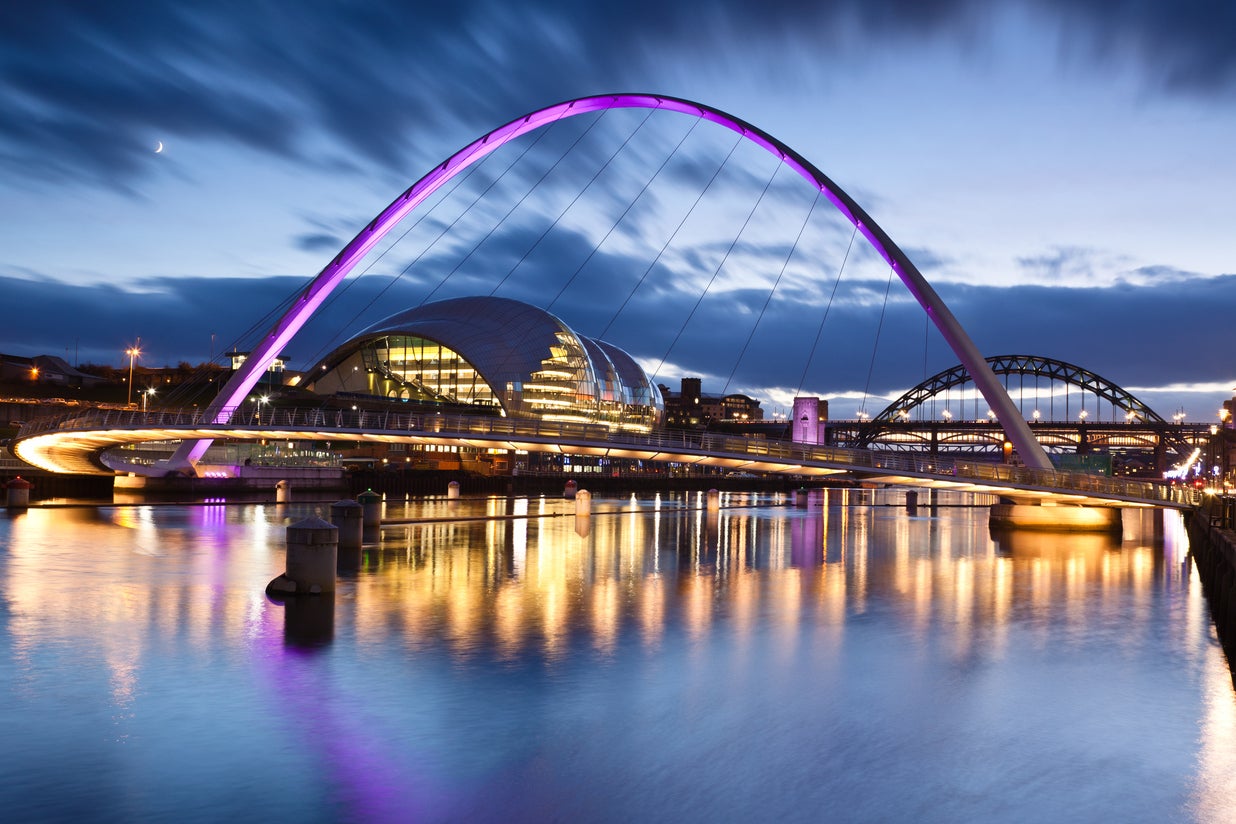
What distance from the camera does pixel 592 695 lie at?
15586 mm

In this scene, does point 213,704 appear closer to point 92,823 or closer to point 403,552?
point 92,823

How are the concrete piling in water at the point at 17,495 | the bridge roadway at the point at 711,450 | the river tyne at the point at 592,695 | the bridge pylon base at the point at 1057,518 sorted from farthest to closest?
1. the bridge pylon base at the point at 1057,518
2. the concrete piling in water at the point at 17,495
3. the bridge roadway at the point at 711,450
4. the river tyne at the point at 592,695

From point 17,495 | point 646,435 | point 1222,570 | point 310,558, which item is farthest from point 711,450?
point 17,495

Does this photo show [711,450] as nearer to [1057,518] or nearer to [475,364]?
[1057,518]

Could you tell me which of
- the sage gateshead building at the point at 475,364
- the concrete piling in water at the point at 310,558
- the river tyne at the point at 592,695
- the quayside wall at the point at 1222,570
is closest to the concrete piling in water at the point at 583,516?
the river tyne at the point at 592,695

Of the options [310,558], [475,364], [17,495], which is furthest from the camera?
[475,364]

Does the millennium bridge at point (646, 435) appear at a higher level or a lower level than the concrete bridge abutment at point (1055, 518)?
higher

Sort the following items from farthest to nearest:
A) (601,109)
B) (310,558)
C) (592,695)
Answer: (601,109), (310,558), (592,695)

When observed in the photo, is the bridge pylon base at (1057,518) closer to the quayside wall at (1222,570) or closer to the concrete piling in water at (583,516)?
the quayside wall at (1222,570)

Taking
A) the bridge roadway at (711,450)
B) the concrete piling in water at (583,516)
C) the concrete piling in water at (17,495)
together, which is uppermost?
the bridge roadway at (711,450)

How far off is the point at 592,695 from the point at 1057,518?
43977 millimetres

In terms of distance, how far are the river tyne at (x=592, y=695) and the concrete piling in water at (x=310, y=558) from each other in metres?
0.80

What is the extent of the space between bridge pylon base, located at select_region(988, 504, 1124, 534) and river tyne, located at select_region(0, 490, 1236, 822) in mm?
21338

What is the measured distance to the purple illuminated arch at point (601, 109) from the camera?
50.6m
